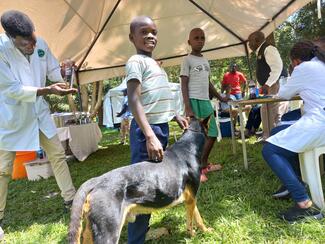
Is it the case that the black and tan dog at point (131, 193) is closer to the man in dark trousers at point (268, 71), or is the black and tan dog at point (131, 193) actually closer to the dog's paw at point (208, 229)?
the dog's paw at point (208, 229)

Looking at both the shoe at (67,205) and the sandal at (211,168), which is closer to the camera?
the shoe at (67,205)

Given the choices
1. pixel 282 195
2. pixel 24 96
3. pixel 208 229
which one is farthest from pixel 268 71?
pixel 24 96

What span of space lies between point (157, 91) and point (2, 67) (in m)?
1.87

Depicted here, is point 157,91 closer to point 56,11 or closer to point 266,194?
point 266,194

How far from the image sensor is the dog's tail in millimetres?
2184

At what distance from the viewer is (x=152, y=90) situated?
8.85ft

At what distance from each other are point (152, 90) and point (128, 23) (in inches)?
200

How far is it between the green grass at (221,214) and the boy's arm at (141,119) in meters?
1.03

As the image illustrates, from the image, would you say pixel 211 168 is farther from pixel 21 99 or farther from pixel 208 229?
pixel 21 99

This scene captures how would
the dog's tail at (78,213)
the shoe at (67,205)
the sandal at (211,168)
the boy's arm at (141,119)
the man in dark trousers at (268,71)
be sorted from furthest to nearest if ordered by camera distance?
the man in dark trousers at (268,71) → the sandal at (211,168) → the shoe at (67,205) → the boy's arm at (141,119) → the dog's tail at (78,213)

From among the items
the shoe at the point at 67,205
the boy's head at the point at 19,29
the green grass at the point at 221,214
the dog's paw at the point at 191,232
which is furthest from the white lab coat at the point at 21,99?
the dog's paw at the point at 191,232

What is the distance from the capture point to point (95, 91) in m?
16.3

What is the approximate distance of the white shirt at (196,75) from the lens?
4.64m

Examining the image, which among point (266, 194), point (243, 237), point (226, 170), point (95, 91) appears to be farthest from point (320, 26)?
point (243, 237)
